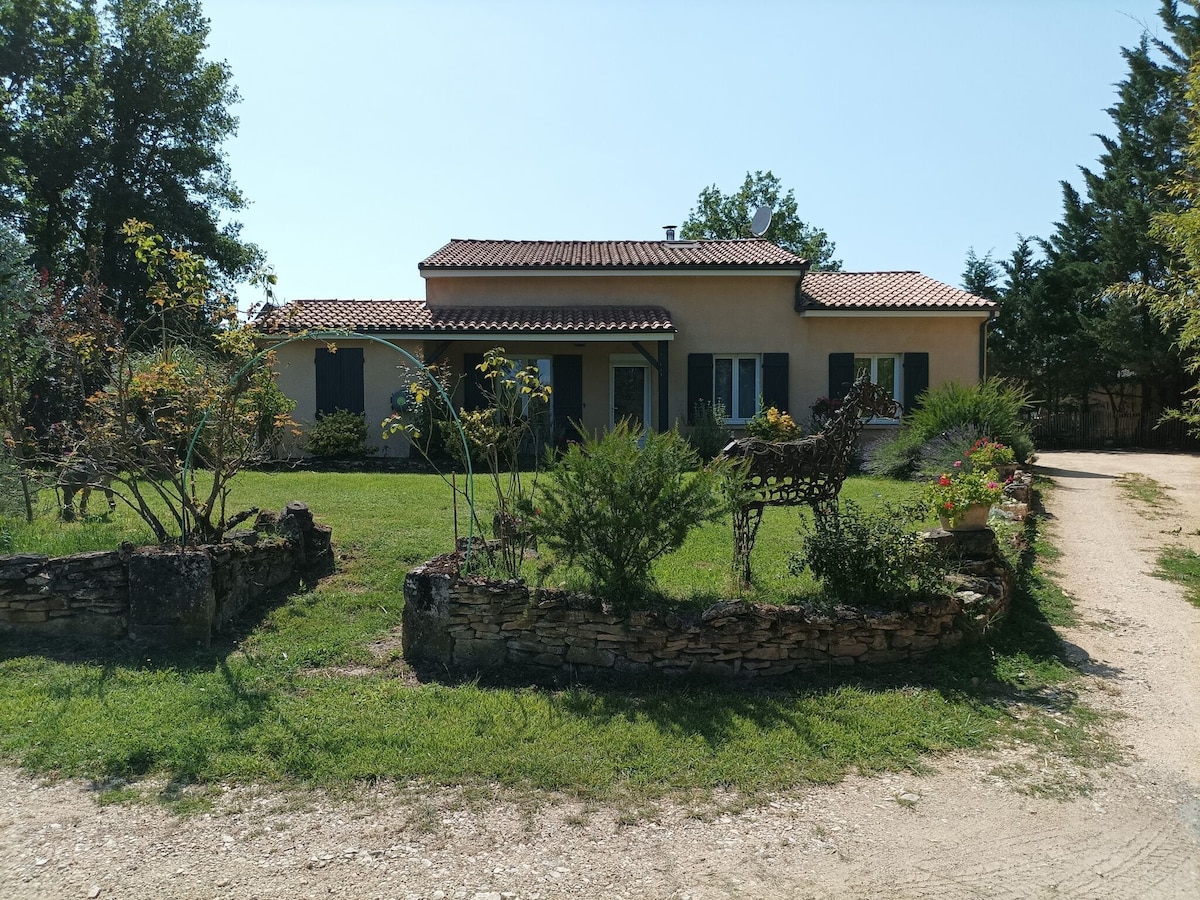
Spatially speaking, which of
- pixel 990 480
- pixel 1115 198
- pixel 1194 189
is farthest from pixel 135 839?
pixel 1115 198

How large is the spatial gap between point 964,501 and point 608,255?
13.4m

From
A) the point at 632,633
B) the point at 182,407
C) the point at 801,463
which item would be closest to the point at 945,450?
the point at 801,463

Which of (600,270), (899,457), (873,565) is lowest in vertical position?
(873,565)

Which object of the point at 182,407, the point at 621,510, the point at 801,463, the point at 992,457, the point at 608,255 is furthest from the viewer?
the point at 608,255

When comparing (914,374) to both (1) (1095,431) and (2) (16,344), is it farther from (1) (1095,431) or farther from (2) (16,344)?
(2) (16,344)

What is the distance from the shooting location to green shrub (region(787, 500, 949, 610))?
227 inches

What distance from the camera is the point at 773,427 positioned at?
16.0 m

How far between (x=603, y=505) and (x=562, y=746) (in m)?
1.72

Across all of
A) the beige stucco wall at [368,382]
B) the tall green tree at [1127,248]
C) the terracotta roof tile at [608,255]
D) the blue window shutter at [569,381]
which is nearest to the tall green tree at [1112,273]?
the tall green tree at [1127,248]

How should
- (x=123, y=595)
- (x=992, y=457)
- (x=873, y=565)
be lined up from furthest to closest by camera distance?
(x=992, y=457) → (x=123, y=595) → (x=873, y=565)

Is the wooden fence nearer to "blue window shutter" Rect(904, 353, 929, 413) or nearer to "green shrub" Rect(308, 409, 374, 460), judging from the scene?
"blue window shutter" Rect(904, 353, 929, 413)

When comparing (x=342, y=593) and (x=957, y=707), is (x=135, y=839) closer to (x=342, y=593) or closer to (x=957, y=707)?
(x=342, y=593)

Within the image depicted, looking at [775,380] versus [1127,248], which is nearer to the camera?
[775,380]

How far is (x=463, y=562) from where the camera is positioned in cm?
614
